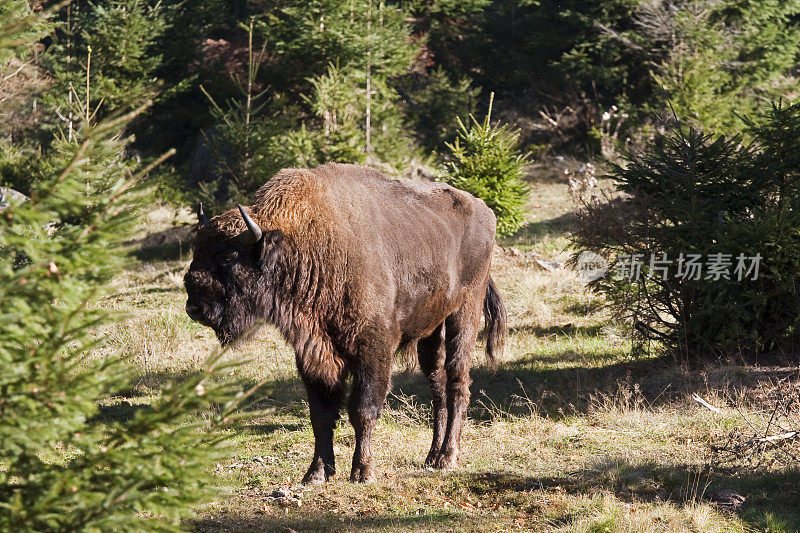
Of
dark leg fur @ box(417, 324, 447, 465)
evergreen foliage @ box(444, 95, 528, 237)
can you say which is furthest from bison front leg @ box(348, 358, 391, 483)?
evergreen foliage @ box(444, 95, 528, 237)

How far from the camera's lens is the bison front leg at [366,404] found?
6438 mm

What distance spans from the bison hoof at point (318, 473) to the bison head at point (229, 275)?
4.42 ft

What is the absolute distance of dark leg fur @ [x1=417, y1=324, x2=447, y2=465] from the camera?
7800 mm

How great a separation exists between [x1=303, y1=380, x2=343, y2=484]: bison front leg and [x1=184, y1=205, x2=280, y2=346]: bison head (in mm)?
881

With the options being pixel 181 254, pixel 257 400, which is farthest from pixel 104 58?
pixel 257 400

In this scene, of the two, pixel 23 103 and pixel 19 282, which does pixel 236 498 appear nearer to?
pixel 19 282

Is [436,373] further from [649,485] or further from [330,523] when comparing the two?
[330,523]

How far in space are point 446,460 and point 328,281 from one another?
2289mm

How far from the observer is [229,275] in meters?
6.16

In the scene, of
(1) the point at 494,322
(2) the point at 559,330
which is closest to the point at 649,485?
(1) the point at 494,322

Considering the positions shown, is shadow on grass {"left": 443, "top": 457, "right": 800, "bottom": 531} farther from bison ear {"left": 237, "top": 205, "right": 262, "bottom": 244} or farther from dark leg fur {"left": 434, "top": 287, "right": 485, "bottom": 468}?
bison ear {"left": 237, "top": 205, "right": 262, "bottom": 244}

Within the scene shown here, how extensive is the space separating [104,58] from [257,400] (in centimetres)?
1447

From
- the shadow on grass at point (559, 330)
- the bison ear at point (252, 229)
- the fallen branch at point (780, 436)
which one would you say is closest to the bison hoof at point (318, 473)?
the bison ear at point (252, 229)

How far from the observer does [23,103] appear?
2150cm
